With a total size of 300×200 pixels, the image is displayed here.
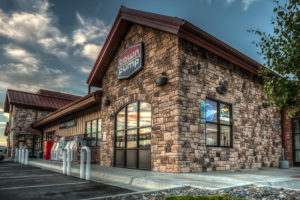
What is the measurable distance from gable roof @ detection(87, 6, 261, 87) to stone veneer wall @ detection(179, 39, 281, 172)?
11.9 inches

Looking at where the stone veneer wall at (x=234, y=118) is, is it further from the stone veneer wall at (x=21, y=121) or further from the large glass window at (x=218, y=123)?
the stone veneer wall at (x=21, y=121)

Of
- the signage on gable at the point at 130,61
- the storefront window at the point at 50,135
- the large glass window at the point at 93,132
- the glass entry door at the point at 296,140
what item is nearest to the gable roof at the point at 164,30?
the signage on gable at the point at 130,61

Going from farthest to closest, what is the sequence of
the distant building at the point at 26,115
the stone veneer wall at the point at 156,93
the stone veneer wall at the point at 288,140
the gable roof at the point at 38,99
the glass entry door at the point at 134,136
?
the gable roof at the point at 38,99, the distant building at the point at 26,115, the stone veneer wall at the point at 288,140, the glass entry door at the point at 134,136, the stone veneer wall at the point at 156,93

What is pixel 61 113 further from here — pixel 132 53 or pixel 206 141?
pixel 206 141

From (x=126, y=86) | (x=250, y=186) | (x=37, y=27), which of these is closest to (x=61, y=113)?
(x=37, y=27)

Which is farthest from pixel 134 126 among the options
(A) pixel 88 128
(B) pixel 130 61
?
(A) pixel 88 128

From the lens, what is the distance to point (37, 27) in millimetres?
12398

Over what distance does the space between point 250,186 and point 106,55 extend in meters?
8.24

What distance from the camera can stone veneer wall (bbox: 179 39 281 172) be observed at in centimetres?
758

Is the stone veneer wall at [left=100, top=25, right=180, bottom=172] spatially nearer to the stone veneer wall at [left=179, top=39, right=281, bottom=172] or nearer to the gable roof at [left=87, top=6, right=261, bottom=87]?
the stone veneer wall at [left=179, top=39, right=281, bottom=172]

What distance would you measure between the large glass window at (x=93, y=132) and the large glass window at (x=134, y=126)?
2.82 meters

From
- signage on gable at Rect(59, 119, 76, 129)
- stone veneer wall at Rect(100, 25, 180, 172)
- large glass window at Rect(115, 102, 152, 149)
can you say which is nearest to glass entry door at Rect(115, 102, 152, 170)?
large glass window at Rect(115, 102, 152, 149)

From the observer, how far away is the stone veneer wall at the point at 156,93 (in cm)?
748

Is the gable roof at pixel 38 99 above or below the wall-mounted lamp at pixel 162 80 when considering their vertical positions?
above
